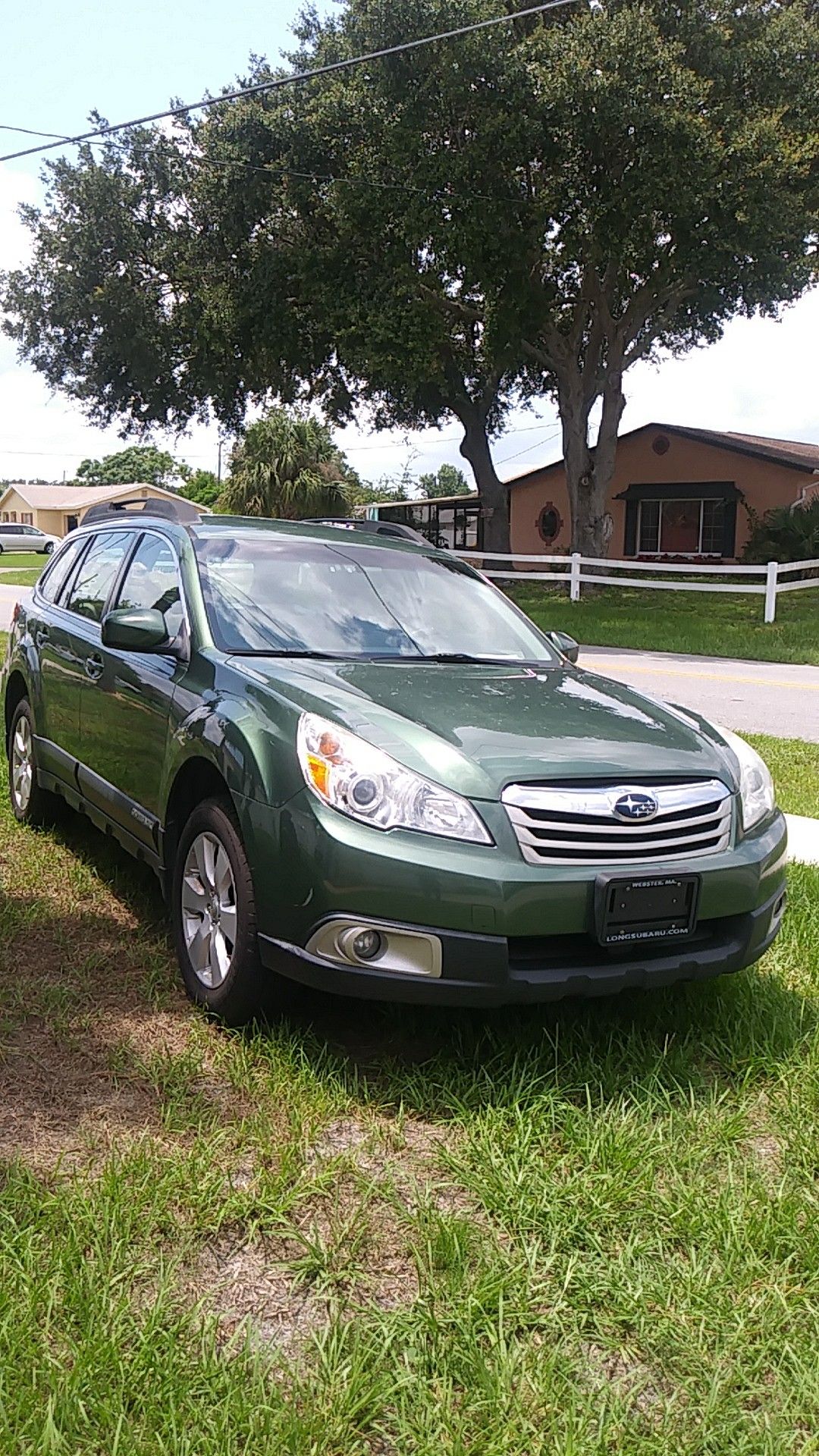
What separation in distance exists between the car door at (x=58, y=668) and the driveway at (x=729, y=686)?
4.96 metres

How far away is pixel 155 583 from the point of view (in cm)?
477

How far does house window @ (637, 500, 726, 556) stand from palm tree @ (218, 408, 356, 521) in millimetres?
10094

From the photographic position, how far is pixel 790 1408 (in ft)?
7.09

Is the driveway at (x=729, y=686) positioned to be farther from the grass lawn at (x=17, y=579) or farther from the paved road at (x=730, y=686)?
the grass lawn at (x=17, y=579)

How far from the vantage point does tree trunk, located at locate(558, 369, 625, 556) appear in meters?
24.7

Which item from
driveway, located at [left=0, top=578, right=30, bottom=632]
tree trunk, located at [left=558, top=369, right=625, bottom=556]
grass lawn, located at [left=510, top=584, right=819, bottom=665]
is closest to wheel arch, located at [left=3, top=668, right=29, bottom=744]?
driveway, located at [left=0, top=578, right=30, bottom=632]

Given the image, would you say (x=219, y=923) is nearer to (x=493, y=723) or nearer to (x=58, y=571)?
(x=493, y=723)

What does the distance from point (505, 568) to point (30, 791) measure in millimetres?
25297

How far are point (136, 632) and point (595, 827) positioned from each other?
1.79 metres

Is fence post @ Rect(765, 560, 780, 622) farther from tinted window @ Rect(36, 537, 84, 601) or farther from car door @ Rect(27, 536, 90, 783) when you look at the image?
car door @ Rect(27, 536, 90, 783)

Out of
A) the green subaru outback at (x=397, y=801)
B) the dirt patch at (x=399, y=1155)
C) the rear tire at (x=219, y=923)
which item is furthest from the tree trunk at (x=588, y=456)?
the dirt patch at (x=399, y=1155)

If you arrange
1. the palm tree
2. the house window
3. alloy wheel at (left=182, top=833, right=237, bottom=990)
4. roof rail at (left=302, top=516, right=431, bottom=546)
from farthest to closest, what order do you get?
the palm tree, the house window, roof rail at (left=302, top=516, right=431, bottom=546), alloy wheel at (left=182, top=833, right=237, bottom=990)

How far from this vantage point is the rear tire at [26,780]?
593 centimetres

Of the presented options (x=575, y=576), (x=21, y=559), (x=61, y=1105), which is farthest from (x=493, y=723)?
(x=21, y=559)
